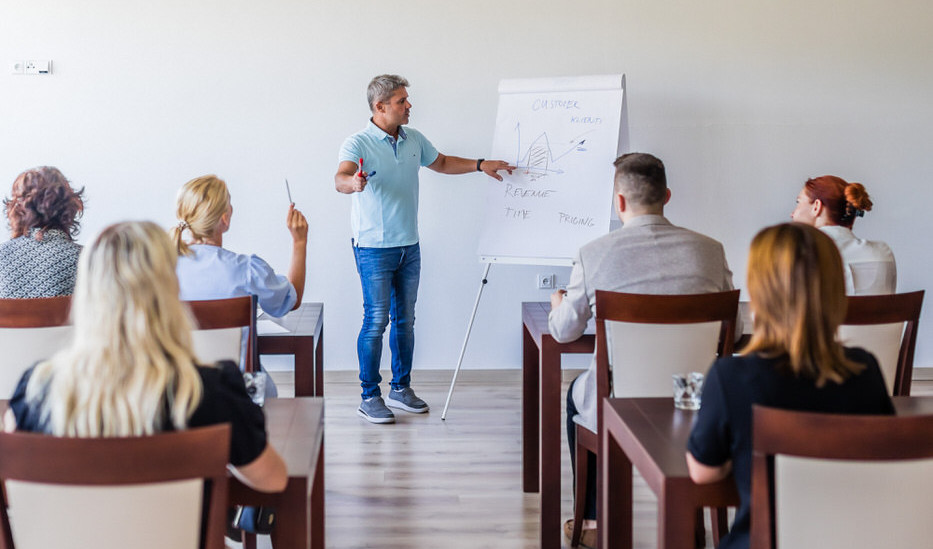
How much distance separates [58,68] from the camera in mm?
4566

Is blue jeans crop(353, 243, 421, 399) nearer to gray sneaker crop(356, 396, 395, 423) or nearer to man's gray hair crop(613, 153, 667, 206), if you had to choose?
gray sneaker crop(356, 396, 395, 423)

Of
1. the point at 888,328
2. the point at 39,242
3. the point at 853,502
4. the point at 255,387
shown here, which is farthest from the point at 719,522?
the point at 39,242

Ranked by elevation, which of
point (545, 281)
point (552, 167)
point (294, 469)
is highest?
point (552, 167)

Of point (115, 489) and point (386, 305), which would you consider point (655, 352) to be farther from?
point (386, 305)

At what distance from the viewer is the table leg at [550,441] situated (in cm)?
272

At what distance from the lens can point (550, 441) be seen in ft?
9.15

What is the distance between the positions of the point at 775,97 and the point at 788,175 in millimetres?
447

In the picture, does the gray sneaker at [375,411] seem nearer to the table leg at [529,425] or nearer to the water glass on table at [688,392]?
the table leg at [529,425]

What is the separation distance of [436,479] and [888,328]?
1.77 metres

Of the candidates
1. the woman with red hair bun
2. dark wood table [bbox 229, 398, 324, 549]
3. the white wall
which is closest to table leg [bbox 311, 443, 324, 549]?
dark wood table [bbox 229, 398, 324, 549]

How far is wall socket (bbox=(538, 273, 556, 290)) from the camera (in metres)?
4.92

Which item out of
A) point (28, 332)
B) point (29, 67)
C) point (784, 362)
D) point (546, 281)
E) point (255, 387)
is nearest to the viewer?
point (784, 362)

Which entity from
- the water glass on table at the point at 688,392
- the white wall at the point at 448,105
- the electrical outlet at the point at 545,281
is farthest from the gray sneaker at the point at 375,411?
the water glass on table at the point at 688,392

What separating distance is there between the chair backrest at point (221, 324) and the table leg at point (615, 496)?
3.41ft
